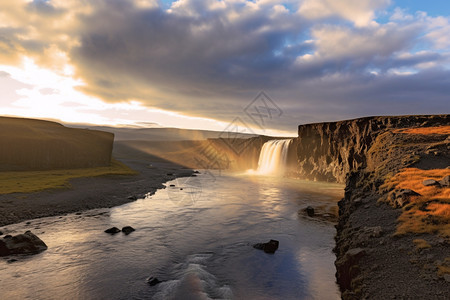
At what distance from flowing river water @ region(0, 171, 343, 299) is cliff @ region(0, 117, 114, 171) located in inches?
1561

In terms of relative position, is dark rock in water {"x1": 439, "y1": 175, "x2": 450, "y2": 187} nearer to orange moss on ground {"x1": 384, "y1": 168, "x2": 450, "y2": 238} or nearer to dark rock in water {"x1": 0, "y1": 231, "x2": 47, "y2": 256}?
orange moss on ground {"x1": 384, "y1": 168, "x2": 450, "y2": 238}

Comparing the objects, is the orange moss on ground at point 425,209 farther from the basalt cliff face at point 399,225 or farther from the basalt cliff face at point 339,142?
the basalt cliff face at point 339,142

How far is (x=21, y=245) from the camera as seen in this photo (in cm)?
1573

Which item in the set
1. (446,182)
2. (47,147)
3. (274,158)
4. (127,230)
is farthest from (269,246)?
(274,158)

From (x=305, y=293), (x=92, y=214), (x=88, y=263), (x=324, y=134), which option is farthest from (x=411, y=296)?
(x=324, y=134)

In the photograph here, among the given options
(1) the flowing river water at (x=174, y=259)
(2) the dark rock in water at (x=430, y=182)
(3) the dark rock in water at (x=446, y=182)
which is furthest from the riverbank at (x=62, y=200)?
Answer: (3) the dark rock in water at (x=446, y=182)

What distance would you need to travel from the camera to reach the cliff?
2028 inches

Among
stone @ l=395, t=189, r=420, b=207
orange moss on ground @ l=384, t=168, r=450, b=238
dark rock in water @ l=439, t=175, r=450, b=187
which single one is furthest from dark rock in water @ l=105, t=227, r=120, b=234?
dark rock in water @ l=439, t=175, r=450, b=187

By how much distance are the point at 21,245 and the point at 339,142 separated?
214ft

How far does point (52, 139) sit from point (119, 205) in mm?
40911

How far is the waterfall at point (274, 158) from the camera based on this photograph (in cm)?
8225

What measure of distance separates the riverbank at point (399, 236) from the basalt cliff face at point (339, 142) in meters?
24.4

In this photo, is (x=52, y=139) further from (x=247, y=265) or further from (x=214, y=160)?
(x=214, y=160)

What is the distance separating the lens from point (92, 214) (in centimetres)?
2559
